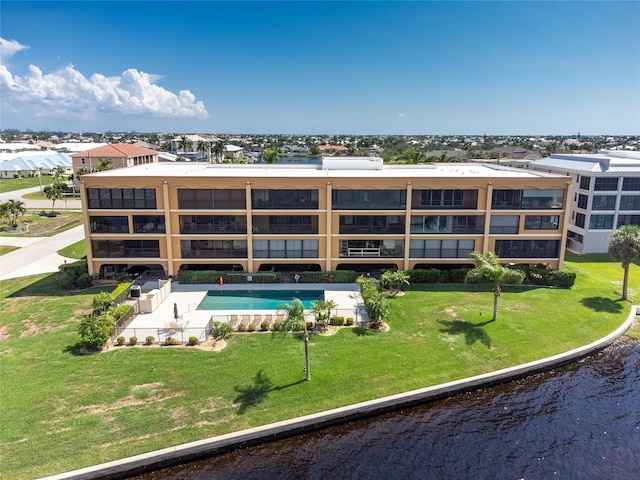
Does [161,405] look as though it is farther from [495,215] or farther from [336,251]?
[495,215]

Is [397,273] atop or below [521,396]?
atop

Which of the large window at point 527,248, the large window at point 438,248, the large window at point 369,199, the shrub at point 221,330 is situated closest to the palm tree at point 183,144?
the large window at point 369,199

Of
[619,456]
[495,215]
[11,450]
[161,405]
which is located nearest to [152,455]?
[161,405]

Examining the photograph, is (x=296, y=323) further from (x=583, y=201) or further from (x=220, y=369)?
(x=583, y=201)

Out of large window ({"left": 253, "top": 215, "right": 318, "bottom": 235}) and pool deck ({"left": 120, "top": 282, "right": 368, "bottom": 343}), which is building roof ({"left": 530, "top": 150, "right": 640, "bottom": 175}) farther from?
large window ({"left": 253, "top": 215, "right": 318, "bottom": 235})

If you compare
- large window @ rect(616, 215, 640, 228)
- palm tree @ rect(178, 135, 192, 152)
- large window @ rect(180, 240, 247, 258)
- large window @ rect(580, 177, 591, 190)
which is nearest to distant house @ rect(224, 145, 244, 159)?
palm tree @ rect(178, 135, 192, 152)

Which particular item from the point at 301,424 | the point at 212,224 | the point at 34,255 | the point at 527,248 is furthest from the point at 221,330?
the point at 34,255

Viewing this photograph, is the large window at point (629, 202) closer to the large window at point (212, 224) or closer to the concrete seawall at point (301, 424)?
the concrete seawall at point (301, 424)

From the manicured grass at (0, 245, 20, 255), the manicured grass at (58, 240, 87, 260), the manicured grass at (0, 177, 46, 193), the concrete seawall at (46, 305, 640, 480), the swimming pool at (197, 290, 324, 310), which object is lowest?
the concrete seawall at (46, 305, 640, 480)
